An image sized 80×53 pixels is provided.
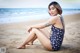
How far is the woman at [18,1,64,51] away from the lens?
181 centimetres

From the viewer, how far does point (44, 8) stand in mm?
1893

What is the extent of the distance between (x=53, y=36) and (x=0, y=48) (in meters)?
0.52

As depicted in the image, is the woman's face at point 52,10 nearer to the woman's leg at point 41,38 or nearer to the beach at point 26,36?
the beach at point 26,36

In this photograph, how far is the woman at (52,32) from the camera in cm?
181

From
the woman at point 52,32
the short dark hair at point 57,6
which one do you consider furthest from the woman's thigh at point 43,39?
the short dark hair at point 57,6

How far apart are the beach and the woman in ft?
0.20

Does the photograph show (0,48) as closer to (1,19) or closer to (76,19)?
(1,19)

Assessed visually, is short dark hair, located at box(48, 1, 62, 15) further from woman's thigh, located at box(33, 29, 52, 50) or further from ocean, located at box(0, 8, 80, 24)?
woman's thigh, located at box(33, 29, 52, 50)

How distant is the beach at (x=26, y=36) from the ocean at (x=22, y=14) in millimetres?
41

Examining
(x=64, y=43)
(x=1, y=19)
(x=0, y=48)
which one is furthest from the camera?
(x=64, y=43)

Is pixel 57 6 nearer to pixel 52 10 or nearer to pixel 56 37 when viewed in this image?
pixel 52 10

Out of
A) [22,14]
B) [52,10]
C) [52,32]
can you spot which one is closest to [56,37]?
[52,32]

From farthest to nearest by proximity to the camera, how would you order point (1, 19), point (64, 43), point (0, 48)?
point (64, 43) → point (1, 19) → point (0, 48)

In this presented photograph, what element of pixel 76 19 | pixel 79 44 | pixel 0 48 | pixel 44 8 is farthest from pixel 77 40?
pixel 0 48
